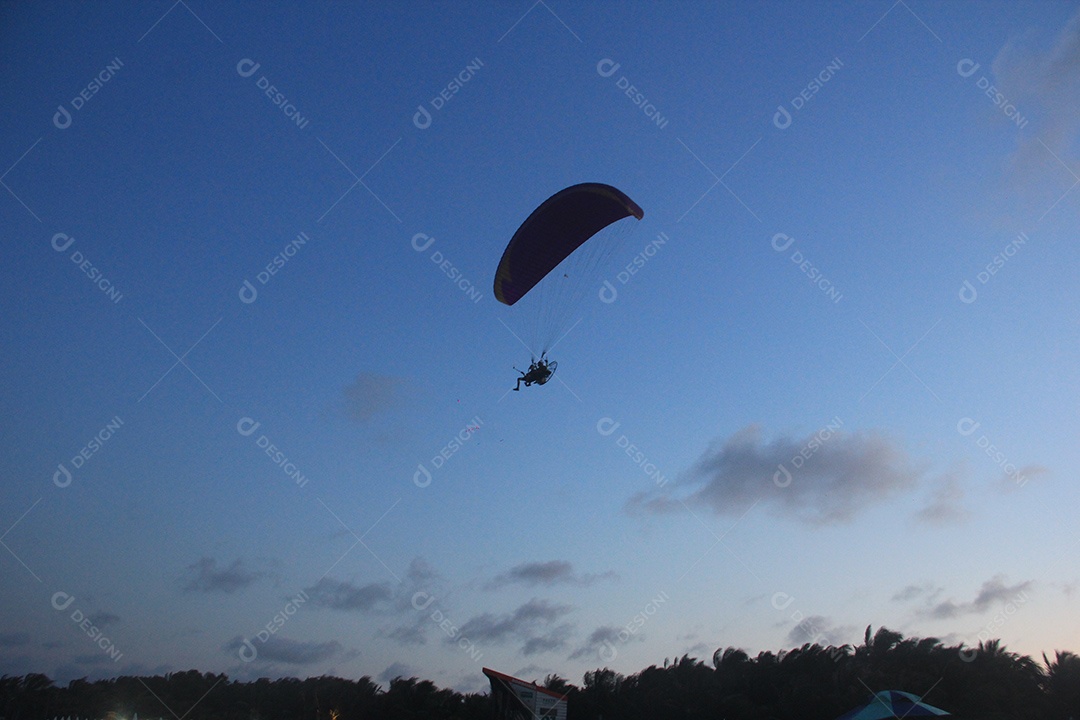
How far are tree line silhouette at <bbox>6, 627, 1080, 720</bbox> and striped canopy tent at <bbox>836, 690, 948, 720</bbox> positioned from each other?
12.1 m

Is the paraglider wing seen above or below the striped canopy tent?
above

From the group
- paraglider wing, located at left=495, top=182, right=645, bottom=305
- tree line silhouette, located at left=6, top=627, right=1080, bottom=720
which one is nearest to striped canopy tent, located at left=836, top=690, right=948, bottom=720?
tree line silhouette, located at left=6, top=627, right=1080, bottom=720

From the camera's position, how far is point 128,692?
246ft

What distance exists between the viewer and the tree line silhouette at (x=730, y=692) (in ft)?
132

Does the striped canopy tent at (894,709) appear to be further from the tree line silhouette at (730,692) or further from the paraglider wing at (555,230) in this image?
the paraglider wing at (555,230)

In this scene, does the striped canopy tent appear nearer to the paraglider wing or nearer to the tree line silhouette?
the tree line silhouette

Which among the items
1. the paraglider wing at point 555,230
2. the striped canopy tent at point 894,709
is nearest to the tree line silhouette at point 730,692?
the striped canopy tent at point 894,709

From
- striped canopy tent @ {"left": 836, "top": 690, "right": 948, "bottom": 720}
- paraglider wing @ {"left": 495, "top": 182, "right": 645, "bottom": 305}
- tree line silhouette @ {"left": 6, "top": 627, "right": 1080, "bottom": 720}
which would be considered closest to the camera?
paraglider wing @ {"left": 495, "top": 182, "right": 645, "bottom": 305}

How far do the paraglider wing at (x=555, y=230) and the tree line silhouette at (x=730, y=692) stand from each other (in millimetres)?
17545

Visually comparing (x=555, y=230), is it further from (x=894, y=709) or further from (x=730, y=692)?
(x=730, y=692)

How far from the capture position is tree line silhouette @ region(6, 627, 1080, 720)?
1583 inches

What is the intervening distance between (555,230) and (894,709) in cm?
2250

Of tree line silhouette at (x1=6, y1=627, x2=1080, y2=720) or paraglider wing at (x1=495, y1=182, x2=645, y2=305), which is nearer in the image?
paraglider wing at (x1=495, y1=182, x2=645, y2=305)

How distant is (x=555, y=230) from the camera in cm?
2734
